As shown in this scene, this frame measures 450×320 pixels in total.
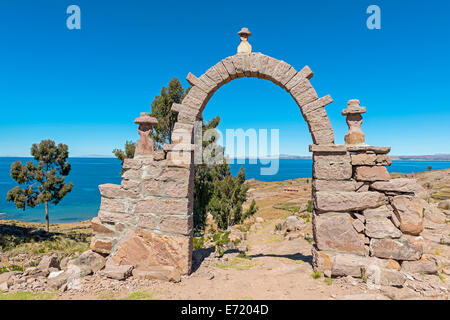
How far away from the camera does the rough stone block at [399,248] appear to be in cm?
495

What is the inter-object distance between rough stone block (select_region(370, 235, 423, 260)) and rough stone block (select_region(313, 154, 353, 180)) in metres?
1.45

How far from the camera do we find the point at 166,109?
13.2 metres

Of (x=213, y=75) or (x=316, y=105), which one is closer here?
(x=316, y=105)

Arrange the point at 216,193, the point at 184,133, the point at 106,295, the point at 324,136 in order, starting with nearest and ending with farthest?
the point at 106,295
the point at 324,136
the point at 184,133
the point at 216,193

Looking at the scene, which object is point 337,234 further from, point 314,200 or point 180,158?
point 180,158

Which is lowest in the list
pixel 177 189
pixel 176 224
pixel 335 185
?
pixel 176 224

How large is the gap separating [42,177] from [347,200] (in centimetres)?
2510

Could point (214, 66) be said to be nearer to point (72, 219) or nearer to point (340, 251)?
point (340, 251)

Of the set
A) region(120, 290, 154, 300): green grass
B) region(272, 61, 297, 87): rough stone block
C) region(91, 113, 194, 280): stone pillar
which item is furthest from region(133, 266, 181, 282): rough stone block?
region(272, 61, 297, 87): rough stone block

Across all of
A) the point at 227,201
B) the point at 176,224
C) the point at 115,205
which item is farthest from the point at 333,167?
the point at 227,201

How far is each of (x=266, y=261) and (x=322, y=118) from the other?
3.99 m

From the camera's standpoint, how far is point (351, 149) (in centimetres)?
523

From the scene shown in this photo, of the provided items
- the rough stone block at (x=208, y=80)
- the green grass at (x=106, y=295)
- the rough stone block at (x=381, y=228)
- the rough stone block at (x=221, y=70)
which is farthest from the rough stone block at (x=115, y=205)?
the rough stone block at (x=381, y=228)
